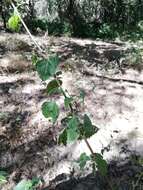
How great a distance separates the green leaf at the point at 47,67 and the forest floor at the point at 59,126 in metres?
1.60

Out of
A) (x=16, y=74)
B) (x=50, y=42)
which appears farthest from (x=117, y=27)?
(x=16, y=74)

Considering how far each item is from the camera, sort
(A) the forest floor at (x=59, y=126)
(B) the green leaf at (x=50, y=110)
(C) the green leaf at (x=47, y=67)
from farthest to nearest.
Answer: (A) the forest floor at (x=59, y=126)
(B) the green leaf at (x=50, y=110)
(C) the green leaf at (x=47, y=67)

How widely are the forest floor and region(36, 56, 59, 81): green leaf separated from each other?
62.9 inches

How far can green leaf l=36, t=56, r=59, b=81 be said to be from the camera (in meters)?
1.93

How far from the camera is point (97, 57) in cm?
688

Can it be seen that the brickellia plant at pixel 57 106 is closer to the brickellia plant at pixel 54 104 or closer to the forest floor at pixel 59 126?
the brickellia plant at pixel 54 104

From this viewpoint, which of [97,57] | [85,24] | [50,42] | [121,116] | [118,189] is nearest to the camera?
[118,189]

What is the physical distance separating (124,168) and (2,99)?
2.06m

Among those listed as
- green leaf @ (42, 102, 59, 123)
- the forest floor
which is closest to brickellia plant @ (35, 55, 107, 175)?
green leaf @ (42, 102, 59, 123)

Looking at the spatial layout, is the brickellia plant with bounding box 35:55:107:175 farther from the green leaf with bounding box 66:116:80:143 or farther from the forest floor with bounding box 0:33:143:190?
the forest floor with bounding box 0:33:143:190

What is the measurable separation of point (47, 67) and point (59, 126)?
2.51 meters

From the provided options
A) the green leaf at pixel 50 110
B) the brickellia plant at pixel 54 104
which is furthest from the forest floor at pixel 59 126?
the green leaf at pixel 50 110

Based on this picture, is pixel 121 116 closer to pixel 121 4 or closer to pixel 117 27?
pixel 117 27

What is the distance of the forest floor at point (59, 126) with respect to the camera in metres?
3.68
